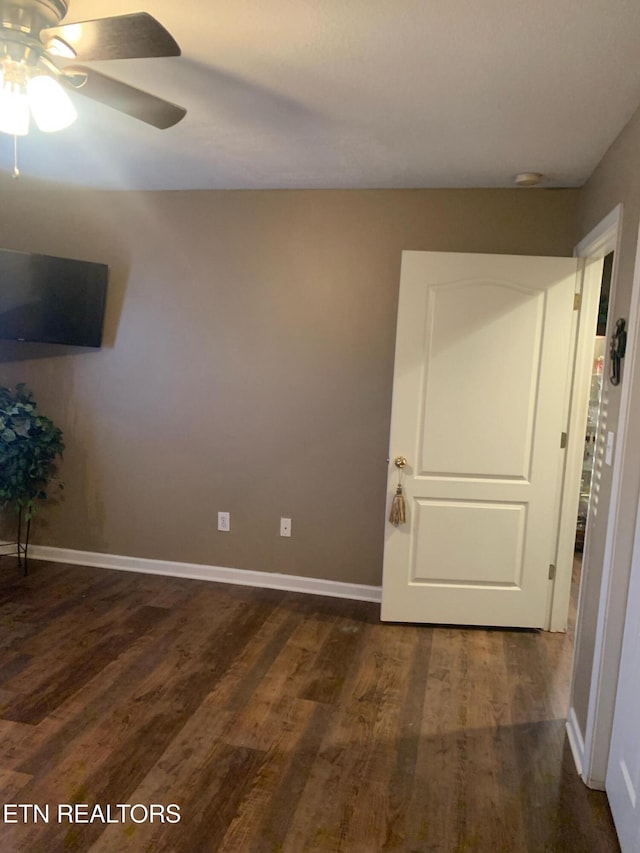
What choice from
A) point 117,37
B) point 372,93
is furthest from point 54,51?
point 372,93

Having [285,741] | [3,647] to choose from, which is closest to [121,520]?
[3,647]

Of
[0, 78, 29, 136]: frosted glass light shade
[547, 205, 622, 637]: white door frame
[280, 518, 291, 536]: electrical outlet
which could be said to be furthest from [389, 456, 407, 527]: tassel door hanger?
[0, 78, 29, 136]: frosted glass light shade

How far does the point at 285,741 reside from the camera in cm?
215

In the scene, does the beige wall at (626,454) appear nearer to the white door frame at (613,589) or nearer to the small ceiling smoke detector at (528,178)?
the white door frame at (613,589)

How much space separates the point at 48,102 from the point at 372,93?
3.49ft

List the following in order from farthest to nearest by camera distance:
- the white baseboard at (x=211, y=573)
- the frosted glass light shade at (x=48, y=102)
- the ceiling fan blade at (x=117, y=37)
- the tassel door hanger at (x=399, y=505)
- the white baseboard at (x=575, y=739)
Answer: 1. the white baseboard at (x=211, y=573)
2. the tassel door hanger at (x=399, y=505)
3. the white baseboard at (x=575, y=739)
4. the frosted glass light shade at (x=48, y=102)
5. the ceiling fan blade at (x=117, y=37)

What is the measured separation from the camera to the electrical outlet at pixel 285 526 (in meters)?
3.46

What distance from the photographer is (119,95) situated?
5.53 ft

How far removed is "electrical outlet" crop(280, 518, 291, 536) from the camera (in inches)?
136

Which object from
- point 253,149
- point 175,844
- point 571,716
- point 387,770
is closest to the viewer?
point 175,844

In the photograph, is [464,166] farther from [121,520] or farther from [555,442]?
[121,520]

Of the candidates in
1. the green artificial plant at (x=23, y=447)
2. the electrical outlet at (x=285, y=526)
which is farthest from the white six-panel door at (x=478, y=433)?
the green artificial plant at (x=23, y=447)

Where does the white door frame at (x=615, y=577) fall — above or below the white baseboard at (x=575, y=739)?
above

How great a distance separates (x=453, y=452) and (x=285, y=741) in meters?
1.56
